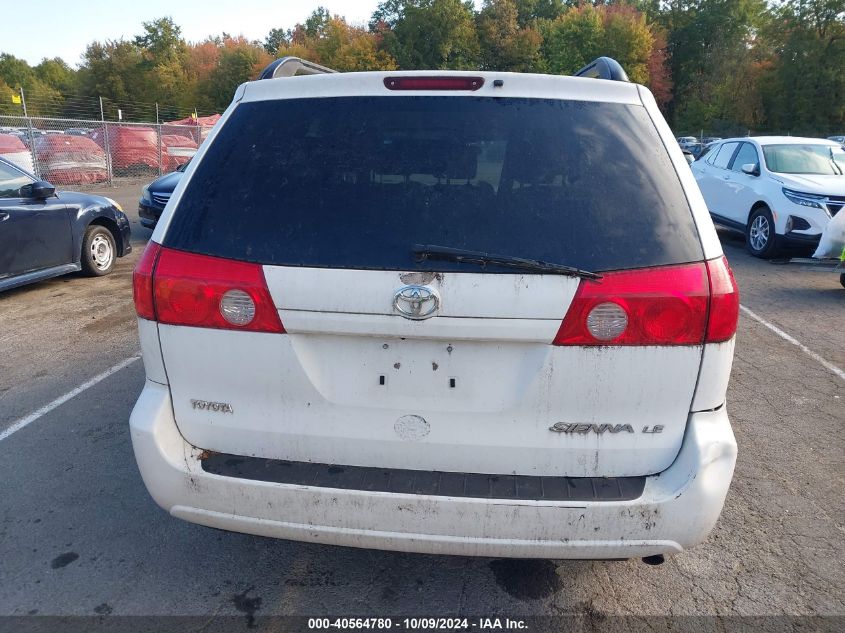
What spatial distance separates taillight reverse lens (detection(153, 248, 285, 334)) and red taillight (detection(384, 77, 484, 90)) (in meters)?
0.84

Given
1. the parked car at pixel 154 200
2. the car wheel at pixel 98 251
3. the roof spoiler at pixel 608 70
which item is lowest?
the car wheel at pixel 98 251

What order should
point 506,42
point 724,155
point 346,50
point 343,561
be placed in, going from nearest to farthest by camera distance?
point 343,561
point 724,155
point 346,50
point 506,42

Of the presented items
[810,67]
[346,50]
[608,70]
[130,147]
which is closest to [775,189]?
[608,70]

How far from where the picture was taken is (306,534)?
2170mm

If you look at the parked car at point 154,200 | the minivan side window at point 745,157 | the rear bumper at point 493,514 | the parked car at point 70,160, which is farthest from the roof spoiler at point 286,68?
the parked car at point 70,160

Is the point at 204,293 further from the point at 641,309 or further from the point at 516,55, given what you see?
the point at 516,55

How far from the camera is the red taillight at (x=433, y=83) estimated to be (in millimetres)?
2293

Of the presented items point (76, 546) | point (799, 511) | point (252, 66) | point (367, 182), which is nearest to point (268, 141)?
point (367, 182)

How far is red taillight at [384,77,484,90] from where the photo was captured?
7.52 ft

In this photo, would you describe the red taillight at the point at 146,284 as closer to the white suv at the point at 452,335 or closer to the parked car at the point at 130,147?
the white suv at the point at 452,335

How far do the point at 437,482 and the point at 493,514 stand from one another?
0.69 ft

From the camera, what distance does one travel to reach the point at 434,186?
→ 2160 mm

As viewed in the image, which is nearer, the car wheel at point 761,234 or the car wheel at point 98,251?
the car wheel at point 98,251

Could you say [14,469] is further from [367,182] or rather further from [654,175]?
[654,175]
